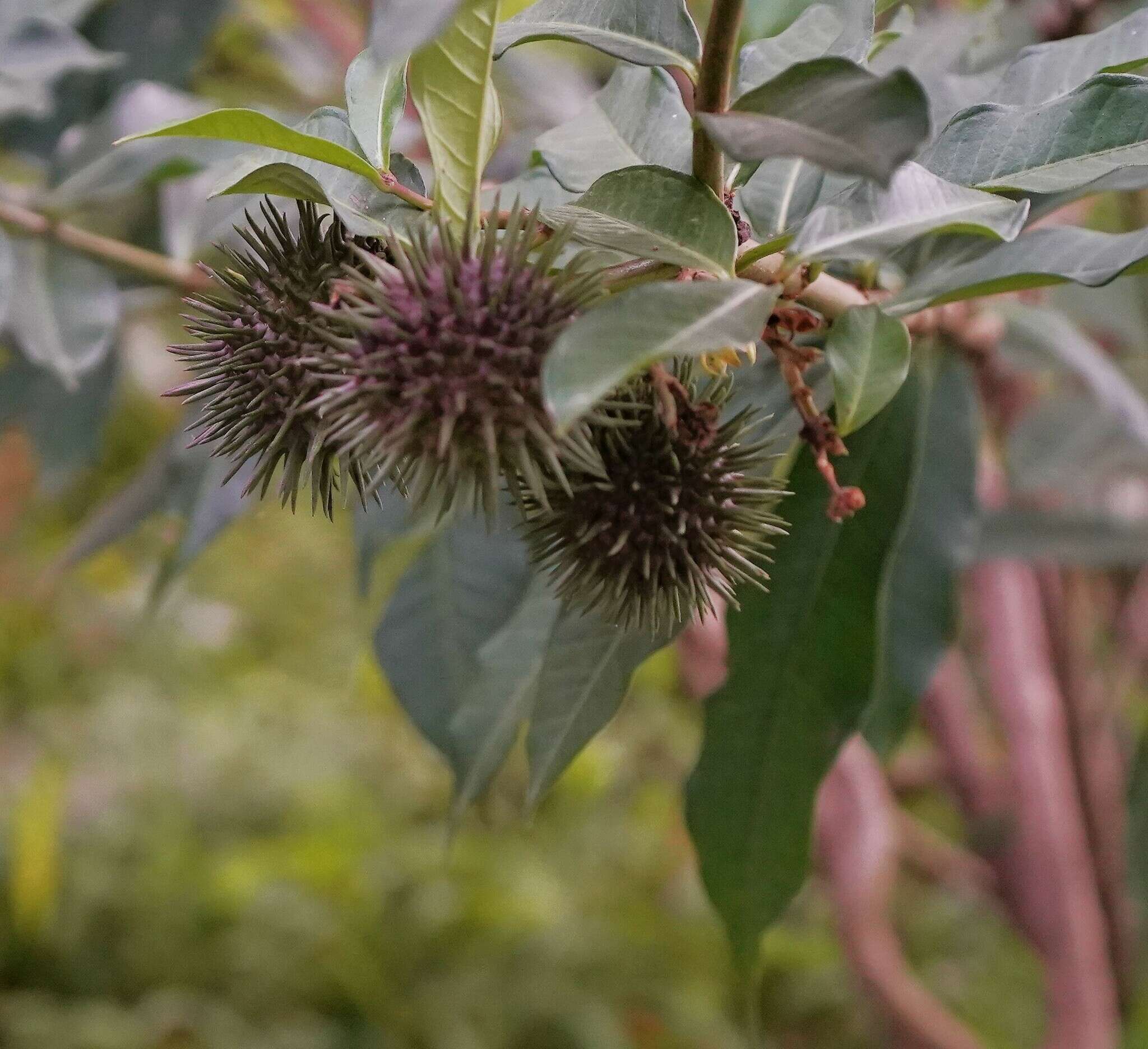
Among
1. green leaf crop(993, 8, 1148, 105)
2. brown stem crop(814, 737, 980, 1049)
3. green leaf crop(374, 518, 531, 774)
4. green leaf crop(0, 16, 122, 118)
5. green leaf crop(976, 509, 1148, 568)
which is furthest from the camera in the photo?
brown stem crop(814, 737, 980, 1049)

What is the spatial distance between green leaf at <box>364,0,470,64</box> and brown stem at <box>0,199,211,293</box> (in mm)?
639

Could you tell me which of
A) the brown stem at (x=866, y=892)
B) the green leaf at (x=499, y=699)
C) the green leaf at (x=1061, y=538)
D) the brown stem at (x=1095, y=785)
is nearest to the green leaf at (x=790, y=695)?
the green leaf at (x=499, y=699)

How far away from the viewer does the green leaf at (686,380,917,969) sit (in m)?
0.60

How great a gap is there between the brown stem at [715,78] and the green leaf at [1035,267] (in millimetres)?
120

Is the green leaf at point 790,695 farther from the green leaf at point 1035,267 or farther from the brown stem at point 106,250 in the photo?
the brown stem at point 106,250

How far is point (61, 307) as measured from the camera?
2.70 ft

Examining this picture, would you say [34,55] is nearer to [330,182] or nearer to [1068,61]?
[330,182]

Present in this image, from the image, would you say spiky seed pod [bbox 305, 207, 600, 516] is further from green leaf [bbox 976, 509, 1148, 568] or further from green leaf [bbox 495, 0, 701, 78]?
green leaf [bbox 976, 509, 1148, 568]

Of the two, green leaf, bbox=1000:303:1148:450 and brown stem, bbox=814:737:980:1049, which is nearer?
green leaf, bbox=1000:303:1148:450

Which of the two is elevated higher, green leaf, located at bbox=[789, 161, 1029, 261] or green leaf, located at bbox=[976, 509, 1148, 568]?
green leaf, located at bbox=[789, 161, 1029, 261]

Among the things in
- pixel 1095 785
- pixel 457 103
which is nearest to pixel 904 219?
pixel 457 103

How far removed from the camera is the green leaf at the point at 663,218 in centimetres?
39

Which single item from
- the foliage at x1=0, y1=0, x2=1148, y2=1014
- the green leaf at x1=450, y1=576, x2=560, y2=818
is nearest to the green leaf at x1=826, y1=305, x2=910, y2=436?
the foliage at x1=0, y1=0, x2=1148, y2=1014

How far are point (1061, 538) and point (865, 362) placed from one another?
747mm
